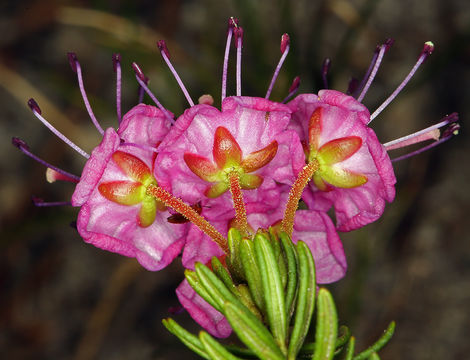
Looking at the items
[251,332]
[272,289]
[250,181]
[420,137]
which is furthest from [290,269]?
[420,137]

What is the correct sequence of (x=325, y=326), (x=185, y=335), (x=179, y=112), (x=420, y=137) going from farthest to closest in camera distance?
(x=179, y=112) → (x=420, y=137) → (x=185, y=335) → (x=325, y=326)

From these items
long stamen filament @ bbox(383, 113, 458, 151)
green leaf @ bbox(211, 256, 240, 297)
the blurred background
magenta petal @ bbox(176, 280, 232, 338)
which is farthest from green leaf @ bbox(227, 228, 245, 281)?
the blurred background

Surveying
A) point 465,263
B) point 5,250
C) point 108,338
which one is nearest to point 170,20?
point 5,250

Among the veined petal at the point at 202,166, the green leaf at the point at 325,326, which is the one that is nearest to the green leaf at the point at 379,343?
the green leaf at the point at 325,326

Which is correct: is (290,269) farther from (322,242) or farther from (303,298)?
(322,242)

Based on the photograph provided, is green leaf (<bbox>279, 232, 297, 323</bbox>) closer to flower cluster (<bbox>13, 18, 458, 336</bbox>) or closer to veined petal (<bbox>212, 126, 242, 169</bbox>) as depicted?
flower cluster (<bbox>13, 18, 458, 336</bbox>)

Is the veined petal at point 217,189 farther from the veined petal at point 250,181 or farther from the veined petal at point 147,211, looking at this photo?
the veined petal at point 147,211

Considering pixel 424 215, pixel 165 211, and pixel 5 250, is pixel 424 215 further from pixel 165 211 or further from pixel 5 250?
pixel 5 250
